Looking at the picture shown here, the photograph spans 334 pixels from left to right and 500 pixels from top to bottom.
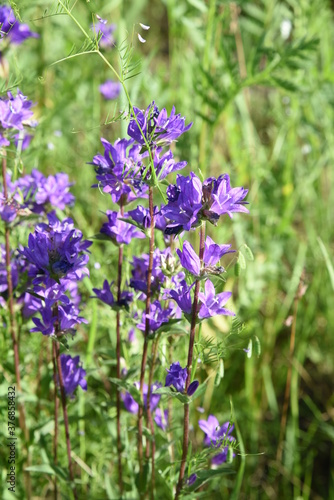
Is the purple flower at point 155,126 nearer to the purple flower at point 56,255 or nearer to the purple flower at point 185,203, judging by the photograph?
the purple flower at point 185,203

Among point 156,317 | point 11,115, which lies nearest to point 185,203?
point 156,317

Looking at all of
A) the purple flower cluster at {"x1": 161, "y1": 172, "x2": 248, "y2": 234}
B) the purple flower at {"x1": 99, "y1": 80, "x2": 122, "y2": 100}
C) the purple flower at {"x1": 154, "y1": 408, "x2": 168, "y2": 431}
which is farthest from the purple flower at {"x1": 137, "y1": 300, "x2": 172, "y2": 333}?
the purple flower at {"x1": 99, "y1": 80, "x2": 122, "y2": 100}

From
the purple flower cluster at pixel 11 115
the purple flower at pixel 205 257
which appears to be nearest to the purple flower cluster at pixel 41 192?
the purple flower cluster at pixel 11 115

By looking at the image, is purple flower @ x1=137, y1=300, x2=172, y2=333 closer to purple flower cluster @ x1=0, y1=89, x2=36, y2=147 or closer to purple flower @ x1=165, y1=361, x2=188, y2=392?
purple flower @ x1=165, y1=361, x2=188, y2=392

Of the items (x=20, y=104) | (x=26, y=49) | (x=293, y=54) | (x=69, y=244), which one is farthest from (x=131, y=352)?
(x=26, y=49)

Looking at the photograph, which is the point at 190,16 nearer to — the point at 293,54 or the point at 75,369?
the point at 293,54

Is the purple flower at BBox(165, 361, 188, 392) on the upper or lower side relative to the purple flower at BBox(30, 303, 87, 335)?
lower
